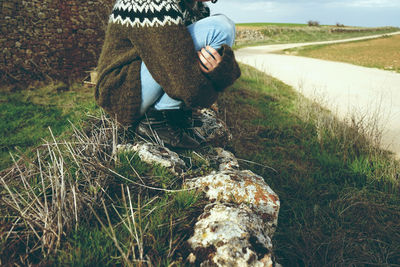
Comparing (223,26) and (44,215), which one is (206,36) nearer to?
(223,26)

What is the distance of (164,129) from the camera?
6.69ft

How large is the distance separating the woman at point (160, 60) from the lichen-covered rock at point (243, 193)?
1.79 ft

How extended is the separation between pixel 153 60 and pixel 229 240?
113 cm

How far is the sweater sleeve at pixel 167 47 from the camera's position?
158cm

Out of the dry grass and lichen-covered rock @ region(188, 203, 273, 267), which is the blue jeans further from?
lichen-covered rock @ region(188, 203, 273, 267)

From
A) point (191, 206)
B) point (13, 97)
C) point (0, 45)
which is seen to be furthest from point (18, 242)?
point (0, 45)

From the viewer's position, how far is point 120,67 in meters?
1.79

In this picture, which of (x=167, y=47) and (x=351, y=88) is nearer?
(x=167, y=47)

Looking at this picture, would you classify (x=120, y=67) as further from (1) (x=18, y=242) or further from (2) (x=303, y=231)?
(2) (x=303, y=231)

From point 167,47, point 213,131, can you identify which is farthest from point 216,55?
point 213,131

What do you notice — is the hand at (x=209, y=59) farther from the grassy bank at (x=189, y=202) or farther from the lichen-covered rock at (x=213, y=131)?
the lichen-covered rock at (x=213, y=131)

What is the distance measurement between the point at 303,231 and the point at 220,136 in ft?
3.76

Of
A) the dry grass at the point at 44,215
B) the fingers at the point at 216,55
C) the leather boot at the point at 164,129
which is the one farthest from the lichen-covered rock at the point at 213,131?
the dry grass at the point at 44,215

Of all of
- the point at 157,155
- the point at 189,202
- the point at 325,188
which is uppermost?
the point at 157,155
